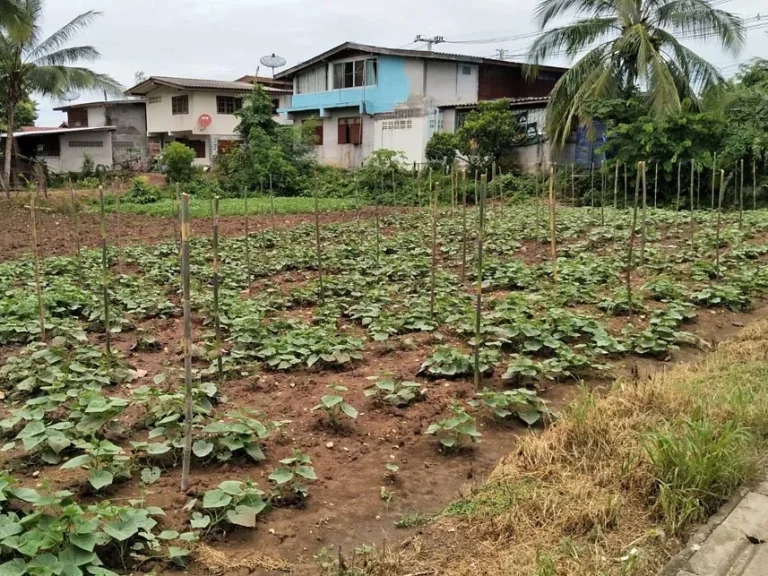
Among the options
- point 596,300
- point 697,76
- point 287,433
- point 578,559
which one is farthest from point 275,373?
point 697,76

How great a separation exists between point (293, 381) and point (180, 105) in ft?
100

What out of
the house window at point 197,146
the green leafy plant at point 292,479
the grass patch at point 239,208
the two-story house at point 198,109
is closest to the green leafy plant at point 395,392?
the green leafy plant at point 292,479

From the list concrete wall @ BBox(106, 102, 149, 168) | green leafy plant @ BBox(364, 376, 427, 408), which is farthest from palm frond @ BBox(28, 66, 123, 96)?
green leafy plant @ BBox(364, 376, 427, 408)

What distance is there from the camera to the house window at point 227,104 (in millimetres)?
31953

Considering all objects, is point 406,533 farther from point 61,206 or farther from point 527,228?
point 61,206

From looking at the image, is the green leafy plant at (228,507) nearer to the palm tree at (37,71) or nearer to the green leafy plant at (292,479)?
the green leafy plant at (292,479)

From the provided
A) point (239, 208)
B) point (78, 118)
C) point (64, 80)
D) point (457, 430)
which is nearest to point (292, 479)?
point (457, 430)

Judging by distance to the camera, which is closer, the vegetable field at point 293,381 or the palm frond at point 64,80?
the vegetable field at point 293,381

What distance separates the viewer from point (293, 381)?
453cm

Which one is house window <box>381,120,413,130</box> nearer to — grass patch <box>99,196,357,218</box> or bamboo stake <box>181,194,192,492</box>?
grass patch <box>99,196,357,218</box>

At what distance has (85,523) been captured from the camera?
2373mm

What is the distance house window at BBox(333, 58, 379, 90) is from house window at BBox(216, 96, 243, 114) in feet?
21.1

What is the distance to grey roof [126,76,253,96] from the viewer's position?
101ft

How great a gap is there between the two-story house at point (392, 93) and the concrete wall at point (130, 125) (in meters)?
10.9
